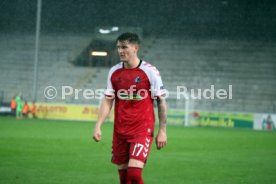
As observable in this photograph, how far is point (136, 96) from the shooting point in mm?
7422

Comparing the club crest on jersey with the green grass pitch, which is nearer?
the club crest on jersey

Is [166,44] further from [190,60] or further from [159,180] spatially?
[159,180]

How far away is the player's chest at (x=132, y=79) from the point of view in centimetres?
739

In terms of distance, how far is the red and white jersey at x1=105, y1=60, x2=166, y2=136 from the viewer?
24.3ft

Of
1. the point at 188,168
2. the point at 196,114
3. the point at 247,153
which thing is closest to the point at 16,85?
the point at 196,114

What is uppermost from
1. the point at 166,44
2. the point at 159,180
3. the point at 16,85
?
the point at 166,44

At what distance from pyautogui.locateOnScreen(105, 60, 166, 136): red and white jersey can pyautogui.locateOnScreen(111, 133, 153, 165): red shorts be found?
7cm

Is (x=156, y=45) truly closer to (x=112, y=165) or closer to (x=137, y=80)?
(x=112, y=165)

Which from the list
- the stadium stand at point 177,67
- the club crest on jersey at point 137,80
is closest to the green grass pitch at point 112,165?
the club crest on jersey at point 137,80

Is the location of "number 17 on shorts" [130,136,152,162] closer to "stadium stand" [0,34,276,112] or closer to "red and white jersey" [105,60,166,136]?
"red and white jersey" [105,60,166,136]

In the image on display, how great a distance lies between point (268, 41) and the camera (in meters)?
39.3

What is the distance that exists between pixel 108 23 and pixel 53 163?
30.5 metres

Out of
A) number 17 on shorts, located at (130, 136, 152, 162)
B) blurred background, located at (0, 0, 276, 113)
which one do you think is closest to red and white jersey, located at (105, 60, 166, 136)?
number 17 on shorts, located at (130, 136, 152, 162)

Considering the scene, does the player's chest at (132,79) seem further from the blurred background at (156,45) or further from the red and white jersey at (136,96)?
the blurred background at (156,45)
